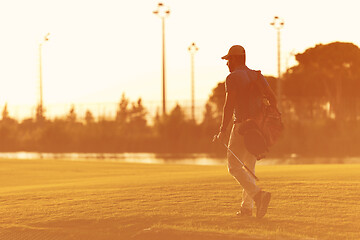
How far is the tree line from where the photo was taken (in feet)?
165

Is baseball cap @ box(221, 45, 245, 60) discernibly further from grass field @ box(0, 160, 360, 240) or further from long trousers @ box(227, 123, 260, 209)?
grass field @ box(0, 160, 360, 240)

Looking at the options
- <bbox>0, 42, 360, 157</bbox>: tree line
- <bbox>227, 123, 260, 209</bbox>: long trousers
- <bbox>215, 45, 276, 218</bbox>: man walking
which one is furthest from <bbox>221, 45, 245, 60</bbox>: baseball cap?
<bbox>0, 42, 360, 157</bbox>: tree line

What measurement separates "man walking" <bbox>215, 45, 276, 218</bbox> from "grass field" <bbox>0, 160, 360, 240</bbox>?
38 centimetres

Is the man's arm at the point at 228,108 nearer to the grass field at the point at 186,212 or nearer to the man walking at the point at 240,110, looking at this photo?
the man walking at the point at 240,110

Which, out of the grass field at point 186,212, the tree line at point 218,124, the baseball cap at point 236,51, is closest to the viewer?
the grass field at point 186,212

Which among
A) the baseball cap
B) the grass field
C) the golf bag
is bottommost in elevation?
the grass field

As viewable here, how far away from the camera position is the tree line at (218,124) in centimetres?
→ 5016

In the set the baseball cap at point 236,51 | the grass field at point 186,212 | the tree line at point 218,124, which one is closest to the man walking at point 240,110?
the baseball cap at point 236,51

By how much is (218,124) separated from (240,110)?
42.6m

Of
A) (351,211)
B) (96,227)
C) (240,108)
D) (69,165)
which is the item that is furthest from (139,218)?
(69,165)

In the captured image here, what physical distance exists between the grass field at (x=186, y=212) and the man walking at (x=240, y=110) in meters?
0.38

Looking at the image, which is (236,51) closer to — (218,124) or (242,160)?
(242,160)

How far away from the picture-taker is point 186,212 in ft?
33.9

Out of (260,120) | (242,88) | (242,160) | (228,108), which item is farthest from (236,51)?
(242,160)
